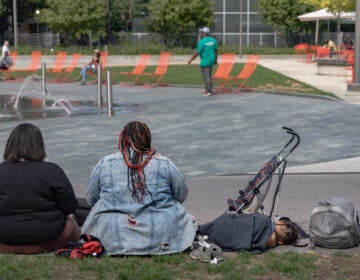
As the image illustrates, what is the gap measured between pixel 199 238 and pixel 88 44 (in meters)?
46.5

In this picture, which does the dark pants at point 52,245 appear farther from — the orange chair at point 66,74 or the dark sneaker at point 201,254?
the orange chair at point 66,74

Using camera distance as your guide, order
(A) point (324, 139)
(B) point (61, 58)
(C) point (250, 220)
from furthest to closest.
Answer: (B) point (61, 58), (A) point (324, 139), (C) point (250, 220)

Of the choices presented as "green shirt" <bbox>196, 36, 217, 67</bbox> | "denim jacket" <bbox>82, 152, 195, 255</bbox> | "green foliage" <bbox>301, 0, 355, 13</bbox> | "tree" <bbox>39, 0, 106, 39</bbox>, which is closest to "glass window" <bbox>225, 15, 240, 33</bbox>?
"tree" <bbox>39, 0, 106, 39</bbox>

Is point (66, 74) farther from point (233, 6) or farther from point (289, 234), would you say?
point (233, 6)

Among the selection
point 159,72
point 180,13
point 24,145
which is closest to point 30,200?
point 24,145

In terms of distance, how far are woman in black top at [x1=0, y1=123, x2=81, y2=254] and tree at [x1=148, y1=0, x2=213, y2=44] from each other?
4346cm

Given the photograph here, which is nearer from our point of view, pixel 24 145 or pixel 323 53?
pixel 24 145

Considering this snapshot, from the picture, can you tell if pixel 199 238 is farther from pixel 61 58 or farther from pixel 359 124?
pixel 61 58

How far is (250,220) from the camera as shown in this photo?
6383 mm

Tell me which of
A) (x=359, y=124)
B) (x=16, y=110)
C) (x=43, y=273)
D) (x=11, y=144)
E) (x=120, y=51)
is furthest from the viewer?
(x=120, y=51)

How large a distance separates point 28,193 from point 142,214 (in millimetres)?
875

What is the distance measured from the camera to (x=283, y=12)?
5066cm

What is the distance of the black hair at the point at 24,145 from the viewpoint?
234 inches

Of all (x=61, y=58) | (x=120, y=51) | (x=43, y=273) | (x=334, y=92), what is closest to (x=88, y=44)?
(x=120, y=51)
